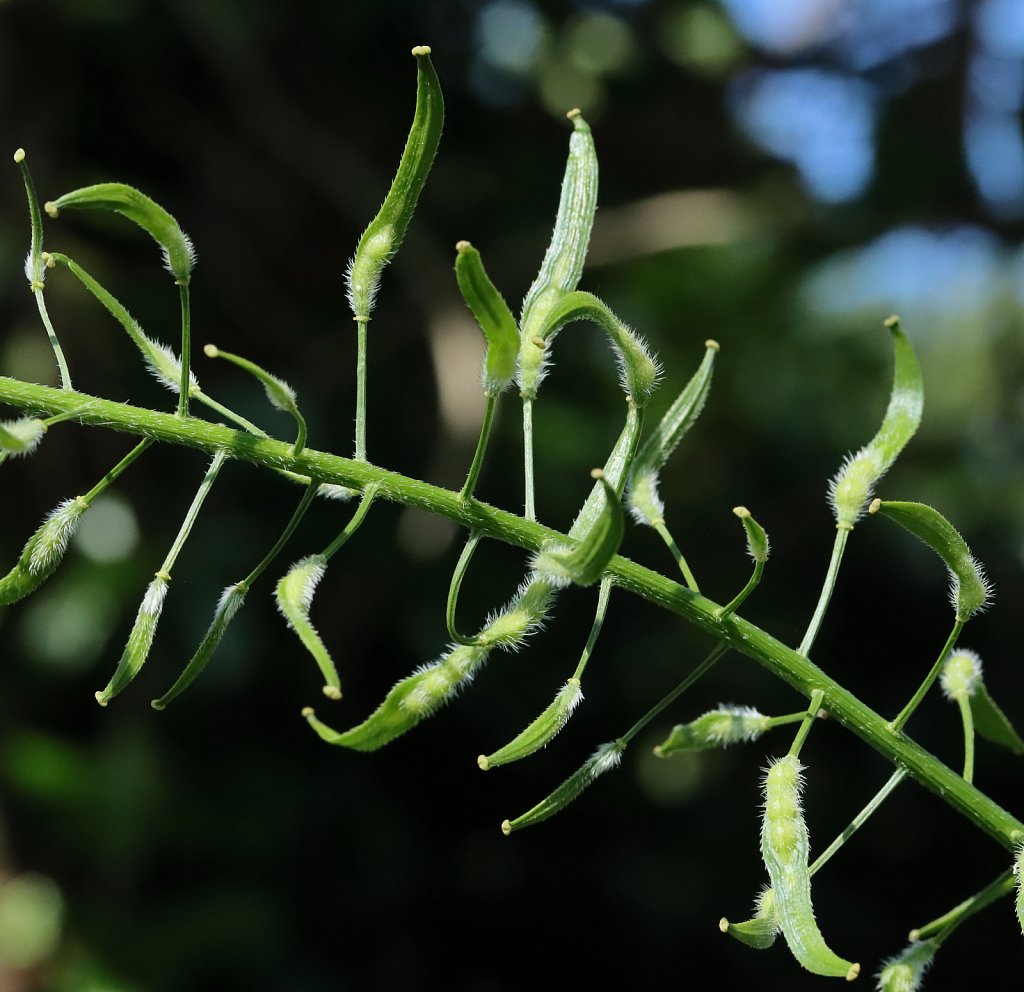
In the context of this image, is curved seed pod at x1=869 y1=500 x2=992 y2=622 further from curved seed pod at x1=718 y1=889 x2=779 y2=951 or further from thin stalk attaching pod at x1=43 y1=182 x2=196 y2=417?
thin stalk attaching pod at x1=43 y1=182 x2=196 y2=417

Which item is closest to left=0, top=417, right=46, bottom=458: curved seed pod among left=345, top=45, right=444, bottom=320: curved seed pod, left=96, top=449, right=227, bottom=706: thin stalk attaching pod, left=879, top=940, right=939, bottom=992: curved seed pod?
left=96, top=449, right=227, bottom=706: thin stalk attaching pod

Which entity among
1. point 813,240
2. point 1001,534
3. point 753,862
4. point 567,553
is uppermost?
point 567,553

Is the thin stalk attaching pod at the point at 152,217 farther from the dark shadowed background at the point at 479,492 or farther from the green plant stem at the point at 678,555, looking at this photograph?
the dark shadowed background at the point at 479,492

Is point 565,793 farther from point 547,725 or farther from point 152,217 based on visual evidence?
point 152,217

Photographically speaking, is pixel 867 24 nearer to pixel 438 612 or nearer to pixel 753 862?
pixel 438 612

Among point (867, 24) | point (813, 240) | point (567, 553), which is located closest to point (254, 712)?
point (813, 240)
